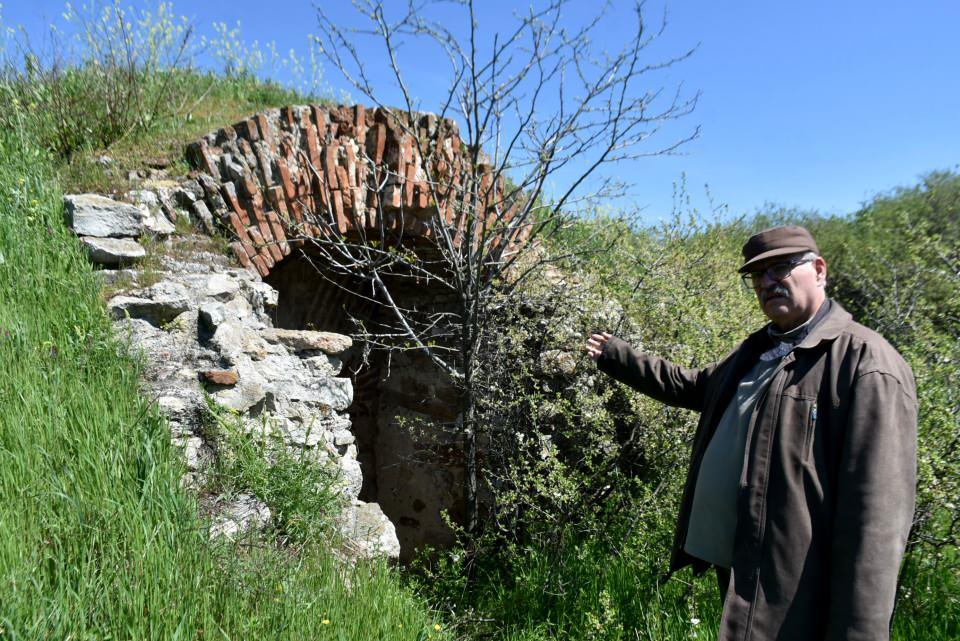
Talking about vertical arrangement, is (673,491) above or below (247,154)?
below

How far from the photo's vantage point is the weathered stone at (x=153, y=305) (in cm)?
321

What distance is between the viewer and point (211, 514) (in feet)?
8.16

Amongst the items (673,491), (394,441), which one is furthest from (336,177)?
(673,491)

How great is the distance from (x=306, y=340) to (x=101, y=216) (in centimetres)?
136

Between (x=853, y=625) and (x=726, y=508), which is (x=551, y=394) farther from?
(x=853, y=625)

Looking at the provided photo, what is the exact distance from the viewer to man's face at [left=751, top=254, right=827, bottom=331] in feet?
6.97

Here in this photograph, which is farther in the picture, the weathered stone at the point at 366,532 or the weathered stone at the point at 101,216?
the weathered stone at the point at 101,216

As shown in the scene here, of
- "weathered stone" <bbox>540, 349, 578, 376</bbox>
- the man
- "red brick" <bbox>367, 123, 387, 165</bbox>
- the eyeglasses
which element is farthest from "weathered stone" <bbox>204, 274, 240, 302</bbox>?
the eyeglasses

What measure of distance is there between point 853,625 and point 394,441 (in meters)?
4.84

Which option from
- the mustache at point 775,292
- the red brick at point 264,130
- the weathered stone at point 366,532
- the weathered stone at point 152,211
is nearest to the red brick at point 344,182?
the red brick at point 264,130

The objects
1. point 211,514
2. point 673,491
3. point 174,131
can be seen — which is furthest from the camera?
point 174,131

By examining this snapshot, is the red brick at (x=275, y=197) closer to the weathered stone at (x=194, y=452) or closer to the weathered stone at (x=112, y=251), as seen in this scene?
the weathered stone at (x=112, y=251)

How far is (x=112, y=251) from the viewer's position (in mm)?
3525

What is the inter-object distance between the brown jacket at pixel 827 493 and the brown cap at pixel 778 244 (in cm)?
24
